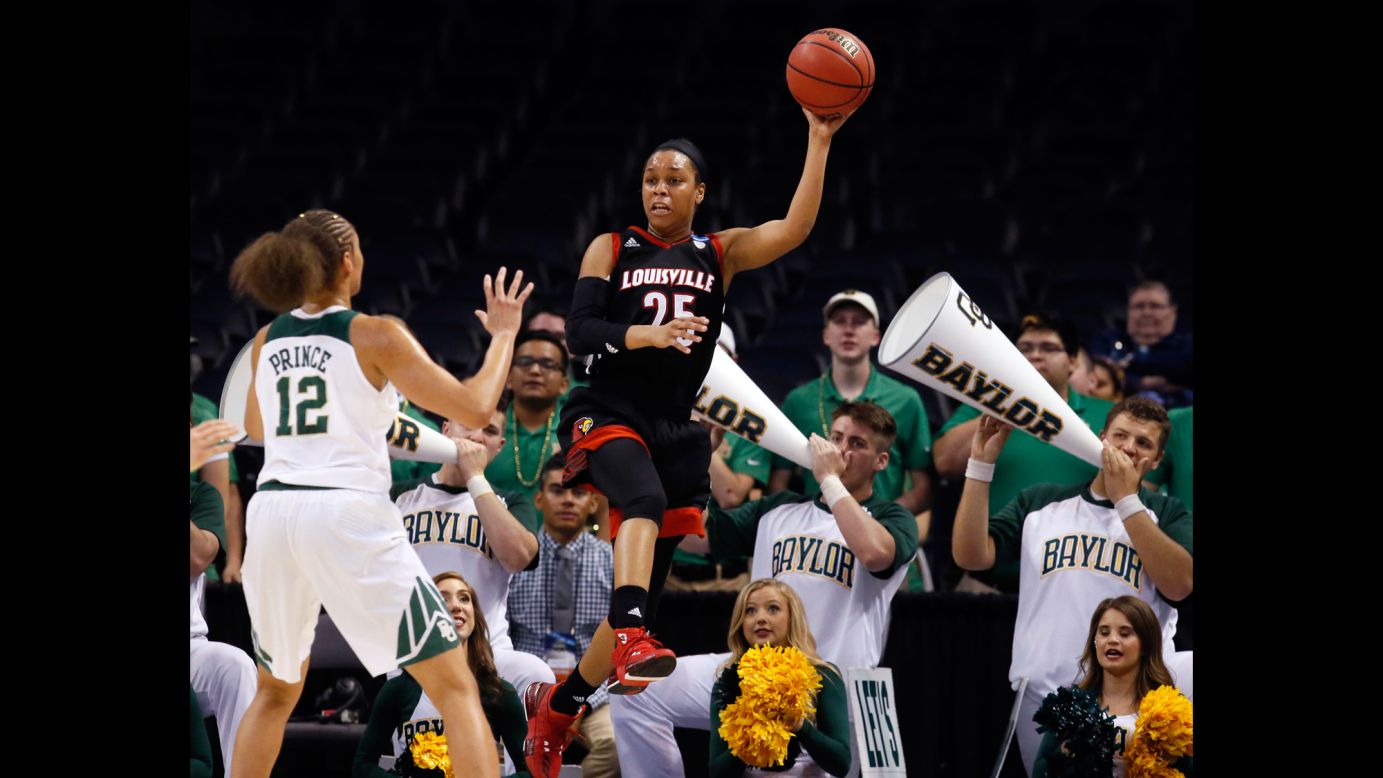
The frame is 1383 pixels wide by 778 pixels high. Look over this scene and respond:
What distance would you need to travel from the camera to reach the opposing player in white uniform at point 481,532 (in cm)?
677

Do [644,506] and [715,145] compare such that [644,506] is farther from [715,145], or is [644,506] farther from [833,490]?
[715,145]

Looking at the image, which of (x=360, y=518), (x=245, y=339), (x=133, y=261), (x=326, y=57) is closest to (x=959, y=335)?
(x=360, y=518)

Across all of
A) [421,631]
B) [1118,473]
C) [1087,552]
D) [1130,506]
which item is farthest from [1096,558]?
[421,631]

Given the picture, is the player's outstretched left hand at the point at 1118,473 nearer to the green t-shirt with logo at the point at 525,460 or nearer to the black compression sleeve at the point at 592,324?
the black compression sleeve at the point at 592,324

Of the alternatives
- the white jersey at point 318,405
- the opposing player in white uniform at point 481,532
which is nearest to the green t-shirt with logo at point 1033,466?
the opposing player in white uniform at point 481,532

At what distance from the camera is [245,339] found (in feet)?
36.4

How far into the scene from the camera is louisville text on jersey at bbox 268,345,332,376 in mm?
4895

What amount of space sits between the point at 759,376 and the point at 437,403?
4.69 m

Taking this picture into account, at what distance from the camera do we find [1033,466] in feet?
25.2

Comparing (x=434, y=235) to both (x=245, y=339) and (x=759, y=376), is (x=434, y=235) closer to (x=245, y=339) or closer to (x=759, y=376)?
(x=245, y=339)

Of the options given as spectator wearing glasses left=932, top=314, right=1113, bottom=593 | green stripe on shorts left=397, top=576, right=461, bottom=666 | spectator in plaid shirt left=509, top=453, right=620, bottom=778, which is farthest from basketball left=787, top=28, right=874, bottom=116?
spectator in plaid shirt left=509, top=453, right=620, bottom=778

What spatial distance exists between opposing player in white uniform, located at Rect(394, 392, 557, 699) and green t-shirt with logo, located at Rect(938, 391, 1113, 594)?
6.61ft

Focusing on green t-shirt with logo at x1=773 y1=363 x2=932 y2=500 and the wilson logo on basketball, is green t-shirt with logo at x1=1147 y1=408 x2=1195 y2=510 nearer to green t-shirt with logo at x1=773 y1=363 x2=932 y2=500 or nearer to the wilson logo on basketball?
green t-shirt with logo at x1=773 y1=363 x2=932 y2=500

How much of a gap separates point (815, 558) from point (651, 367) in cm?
201
